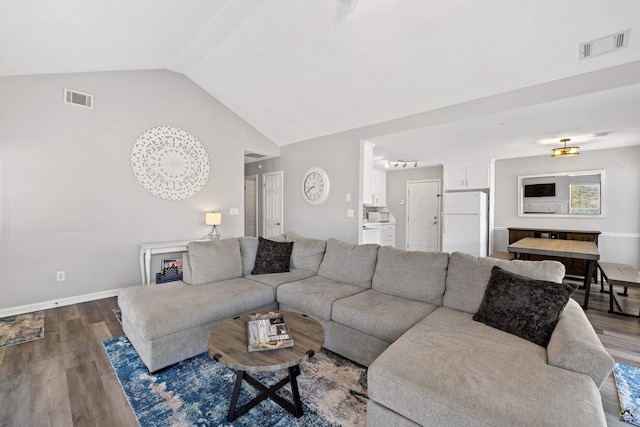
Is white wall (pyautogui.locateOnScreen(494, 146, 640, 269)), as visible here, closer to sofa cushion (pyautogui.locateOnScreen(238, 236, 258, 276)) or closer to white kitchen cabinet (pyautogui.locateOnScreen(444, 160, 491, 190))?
white kitchen cabinet (pyautogui.locateOnScreen(444, 160, 491, 190))

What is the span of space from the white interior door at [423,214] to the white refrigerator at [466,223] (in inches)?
34.4

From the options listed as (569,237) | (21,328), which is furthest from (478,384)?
(569,237)

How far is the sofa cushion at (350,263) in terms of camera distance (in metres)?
2.84

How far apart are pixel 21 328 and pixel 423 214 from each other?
7058mm

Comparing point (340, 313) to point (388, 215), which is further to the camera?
point (388, 215)

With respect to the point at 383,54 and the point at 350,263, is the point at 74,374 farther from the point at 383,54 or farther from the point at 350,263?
the point at 383,54

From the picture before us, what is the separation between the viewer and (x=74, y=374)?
204cm

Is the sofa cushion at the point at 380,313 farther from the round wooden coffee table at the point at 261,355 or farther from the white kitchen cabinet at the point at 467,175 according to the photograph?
the white kitchen cabinet at the point at 467,175

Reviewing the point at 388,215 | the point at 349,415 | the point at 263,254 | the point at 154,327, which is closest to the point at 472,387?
the point at 349,415

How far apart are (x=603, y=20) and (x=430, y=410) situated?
3145 millimetres

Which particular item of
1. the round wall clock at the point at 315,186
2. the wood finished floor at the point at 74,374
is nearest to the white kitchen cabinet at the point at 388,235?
the round wall clock at the point at 315,186

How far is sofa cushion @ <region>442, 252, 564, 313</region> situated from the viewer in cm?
198

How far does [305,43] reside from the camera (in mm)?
3213

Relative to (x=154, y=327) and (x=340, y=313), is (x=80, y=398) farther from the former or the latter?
(x=340, y=313)
